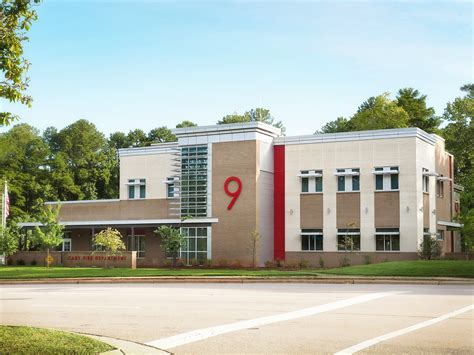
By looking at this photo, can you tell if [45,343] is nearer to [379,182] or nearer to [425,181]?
[379,182]

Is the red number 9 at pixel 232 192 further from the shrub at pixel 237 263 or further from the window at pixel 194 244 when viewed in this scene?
the shrub at pixel 237 263

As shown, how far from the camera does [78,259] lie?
49.3 metres

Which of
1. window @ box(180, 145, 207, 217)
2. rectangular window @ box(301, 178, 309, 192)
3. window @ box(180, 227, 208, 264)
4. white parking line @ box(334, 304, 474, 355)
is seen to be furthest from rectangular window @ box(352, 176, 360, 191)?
white parking line @ box(334, 304, 474, 355)

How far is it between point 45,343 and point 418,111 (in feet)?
228

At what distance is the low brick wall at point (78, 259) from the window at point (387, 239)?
16.2 meters

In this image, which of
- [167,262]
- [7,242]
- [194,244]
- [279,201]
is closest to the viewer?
[279,201]

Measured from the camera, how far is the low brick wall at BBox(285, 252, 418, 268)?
4519cm

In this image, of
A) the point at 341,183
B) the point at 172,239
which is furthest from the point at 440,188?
the point at 172,239

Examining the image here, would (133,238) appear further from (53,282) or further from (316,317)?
(316,317)

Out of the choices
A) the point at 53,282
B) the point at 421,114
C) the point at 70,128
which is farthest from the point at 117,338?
the point at 70,128

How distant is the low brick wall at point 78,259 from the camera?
45.9 metres

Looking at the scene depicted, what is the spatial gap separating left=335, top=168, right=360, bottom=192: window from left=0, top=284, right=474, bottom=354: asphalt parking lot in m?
23.3

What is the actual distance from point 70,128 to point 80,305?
7353 cm

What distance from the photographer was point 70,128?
9000 centimetres
